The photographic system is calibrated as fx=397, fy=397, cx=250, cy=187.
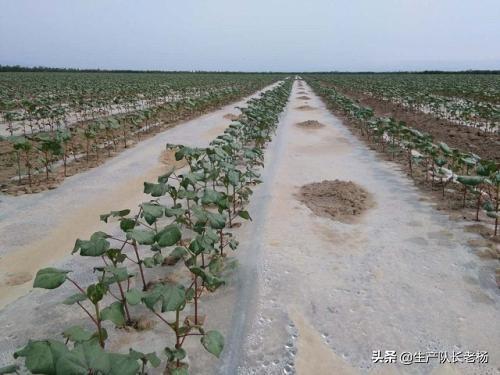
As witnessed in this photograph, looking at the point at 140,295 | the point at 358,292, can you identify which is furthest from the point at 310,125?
Result: the point at 140,295

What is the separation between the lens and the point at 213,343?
2.77 meters

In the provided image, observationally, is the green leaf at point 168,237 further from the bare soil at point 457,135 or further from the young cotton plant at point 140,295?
the bare soil at point 457,135

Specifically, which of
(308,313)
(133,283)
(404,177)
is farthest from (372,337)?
(404,177)

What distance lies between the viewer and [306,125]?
52.0 ft

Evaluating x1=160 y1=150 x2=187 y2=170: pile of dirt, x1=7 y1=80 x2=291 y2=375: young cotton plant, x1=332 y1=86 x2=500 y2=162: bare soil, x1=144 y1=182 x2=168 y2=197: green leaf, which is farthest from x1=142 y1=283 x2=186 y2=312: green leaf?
x1=332 y1=86 x2=500 y2=162: bare soil

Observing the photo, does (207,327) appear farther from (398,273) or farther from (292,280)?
(398,273)

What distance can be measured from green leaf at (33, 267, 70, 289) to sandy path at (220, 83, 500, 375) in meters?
1.43

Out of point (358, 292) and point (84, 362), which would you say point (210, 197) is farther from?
point (84, 362)

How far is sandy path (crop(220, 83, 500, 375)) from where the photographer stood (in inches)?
131

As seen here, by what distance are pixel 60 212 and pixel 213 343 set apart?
4.88m

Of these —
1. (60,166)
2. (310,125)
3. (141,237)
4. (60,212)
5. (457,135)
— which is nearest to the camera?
(141,237)

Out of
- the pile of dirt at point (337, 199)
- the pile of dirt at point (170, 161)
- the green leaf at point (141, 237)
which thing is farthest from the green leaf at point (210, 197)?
the pile of dirt at point (170, 161)

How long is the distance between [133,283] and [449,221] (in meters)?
4.57

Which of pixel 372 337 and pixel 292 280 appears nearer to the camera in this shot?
pixel 372 337
